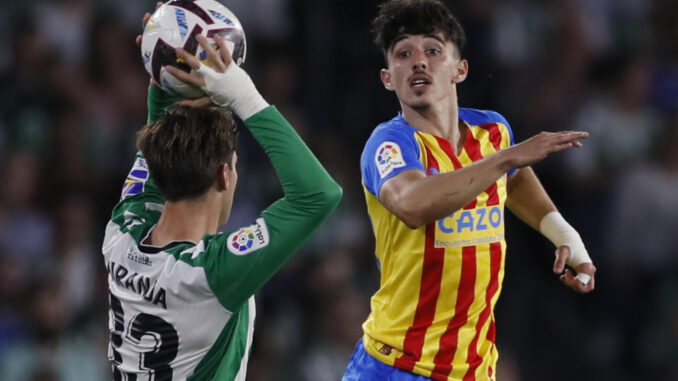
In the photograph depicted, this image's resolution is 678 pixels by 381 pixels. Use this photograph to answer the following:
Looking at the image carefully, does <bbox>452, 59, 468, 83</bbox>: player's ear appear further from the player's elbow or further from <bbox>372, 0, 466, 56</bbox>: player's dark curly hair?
the player's elbow

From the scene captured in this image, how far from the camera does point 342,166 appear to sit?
9.27 metres

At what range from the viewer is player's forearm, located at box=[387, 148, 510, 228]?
154 inches

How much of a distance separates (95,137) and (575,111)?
4.39 m

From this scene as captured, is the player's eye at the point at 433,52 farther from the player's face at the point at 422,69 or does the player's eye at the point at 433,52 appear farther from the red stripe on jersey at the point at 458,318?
the red stripe on jersey at the point at 458,318

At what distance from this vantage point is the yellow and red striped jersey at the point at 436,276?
14.3 feet

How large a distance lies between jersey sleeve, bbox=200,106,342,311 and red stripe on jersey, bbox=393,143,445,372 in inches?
35.5

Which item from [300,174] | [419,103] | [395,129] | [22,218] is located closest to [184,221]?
[300,174]

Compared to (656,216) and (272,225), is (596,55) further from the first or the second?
(272,225)

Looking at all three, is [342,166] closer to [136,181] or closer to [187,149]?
[136,181]

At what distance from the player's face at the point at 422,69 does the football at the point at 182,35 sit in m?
Answer: 0.76

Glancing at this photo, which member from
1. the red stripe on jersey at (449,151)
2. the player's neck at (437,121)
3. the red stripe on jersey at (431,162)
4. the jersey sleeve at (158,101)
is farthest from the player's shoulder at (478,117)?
the jersey sleeve at (158,101)

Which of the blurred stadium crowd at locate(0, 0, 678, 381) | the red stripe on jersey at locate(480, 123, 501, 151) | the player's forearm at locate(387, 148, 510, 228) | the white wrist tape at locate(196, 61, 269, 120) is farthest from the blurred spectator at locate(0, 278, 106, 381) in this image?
the white wrist tape at locate(196, 61, 269, 120)

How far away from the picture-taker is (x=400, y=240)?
444 cm

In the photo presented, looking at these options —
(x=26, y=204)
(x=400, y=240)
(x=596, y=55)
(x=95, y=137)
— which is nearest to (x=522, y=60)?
(x=596, y=55)
